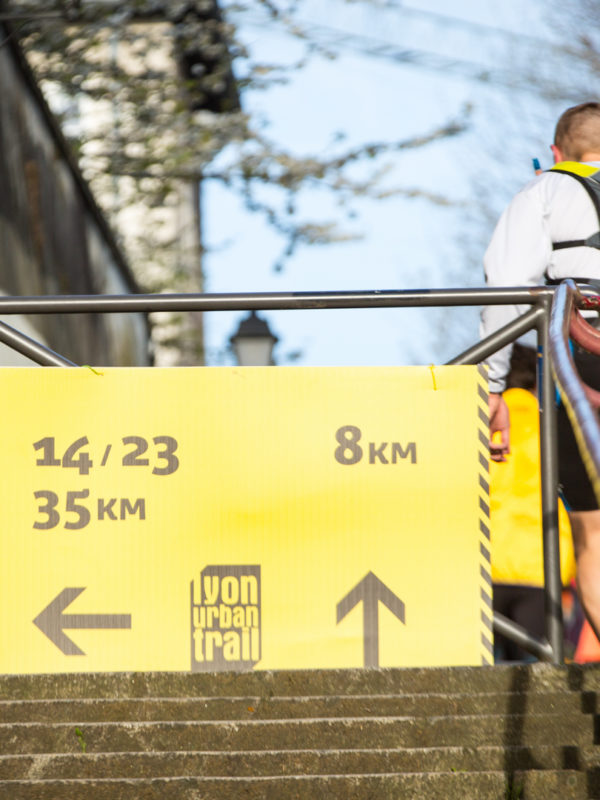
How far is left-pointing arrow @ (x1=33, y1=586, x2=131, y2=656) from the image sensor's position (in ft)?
10.8

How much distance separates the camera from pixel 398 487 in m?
3.38

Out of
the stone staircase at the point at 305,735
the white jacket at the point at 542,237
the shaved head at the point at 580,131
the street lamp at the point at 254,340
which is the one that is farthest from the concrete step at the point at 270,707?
the street lamp at the point at 254,340

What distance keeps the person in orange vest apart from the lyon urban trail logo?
1593 mm

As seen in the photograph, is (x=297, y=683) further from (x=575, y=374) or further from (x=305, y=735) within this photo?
(x=575, y=374)

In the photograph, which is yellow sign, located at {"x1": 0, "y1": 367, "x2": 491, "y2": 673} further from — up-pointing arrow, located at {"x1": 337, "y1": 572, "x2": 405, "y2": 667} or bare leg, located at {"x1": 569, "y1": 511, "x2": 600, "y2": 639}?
bare leg, located at {"x1": 569, "y1": 511, "x2": 600, "y2": 639}

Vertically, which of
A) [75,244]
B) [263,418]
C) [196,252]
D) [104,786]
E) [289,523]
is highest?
[263,418]

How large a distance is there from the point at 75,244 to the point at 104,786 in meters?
7.55

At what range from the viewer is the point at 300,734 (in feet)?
9.41

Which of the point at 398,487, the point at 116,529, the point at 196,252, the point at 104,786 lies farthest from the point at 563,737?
the point at 196,252

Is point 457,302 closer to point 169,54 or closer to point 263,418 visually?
point 263,418

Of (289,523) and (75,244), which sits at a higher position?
(289,523)

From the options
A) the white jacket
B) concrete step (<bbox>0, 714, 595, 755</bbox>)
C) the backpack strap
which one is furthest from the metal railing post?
concrete step (<bbox>0, 714, 595, 755</bbox>)

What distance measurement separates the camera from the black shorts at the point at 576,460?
3570mm

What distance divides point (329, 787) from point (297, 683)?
40 centimetres
